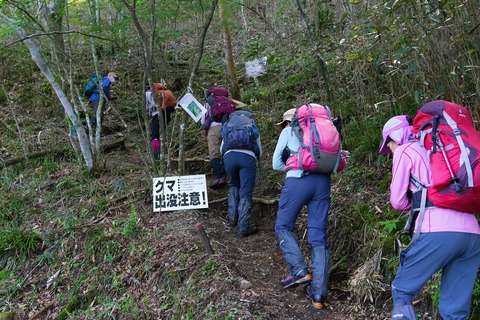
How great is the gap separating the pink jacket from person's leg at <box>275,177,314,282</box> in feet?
4.40

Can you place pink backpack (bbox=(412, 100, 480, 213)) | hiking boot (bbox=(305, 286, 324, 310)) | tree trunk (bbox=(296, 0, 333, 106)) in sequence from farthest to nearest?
tree trunk (bbox=(296, 0, 333, 106)) → hiking boot (bbox=(305, 286, 324, 310)) → pink backpack (bbox=(412, 100, 480, 213))

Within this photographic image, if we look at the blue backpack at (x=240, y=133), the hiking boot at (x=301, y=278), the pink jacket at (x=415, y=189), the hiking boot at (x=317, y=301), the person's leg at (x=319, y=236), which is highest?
the blue backpack at (x=240, y=133)

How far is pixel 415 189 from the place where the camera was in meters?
3.26

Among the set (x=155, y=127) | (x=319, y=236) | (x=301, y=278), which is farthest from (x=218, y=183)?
(x=301, y=278)

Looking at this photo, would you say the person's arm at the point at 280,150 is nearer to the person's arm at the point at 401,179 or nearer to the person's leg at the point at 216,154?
the person's arm at the point at 401,179

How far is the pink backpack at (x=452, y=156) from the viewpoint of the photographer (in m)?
2.95

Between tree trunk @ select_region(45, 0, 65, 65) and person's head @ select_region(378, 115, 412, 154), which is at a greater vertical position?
tree trunk @ select_region(45, 0, 65, 65)

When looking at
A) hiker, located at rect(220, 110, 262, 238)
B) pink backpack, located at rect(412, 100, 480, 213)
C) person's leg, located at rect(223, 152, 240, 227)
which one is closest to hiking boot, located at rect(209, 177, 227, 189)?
person's leg, located at rect(223, 152, 240, 227)

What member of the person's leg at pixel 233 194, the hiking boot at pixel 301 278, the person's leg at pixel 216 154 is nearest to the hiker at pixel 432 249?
the hiking boot at pixel 301 278

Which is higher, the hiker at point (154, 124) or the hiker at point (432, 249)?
the hiker at point (154, 124)

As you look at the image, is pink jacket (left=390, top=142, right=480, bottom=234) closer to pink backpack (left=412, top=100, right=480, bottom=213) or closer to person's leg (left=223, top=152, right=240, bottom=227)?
pink backpack (left=412, top=100, right=480, bottom=213)

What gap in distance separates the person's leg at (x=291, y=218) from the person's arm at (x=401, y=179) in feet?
4.41

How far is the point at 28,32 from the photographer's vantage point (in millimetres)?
7484

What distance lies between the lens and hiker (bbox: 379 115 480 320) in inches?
122
